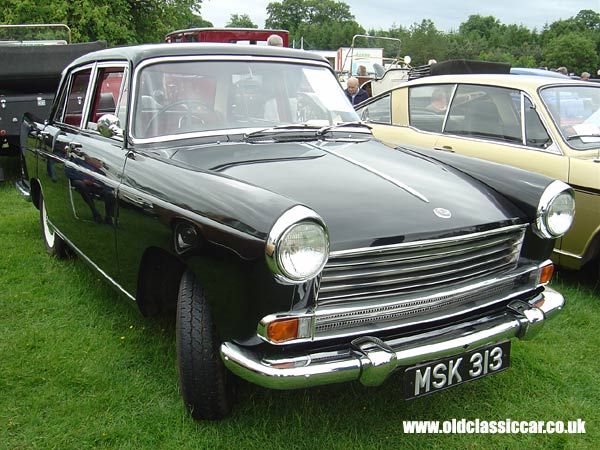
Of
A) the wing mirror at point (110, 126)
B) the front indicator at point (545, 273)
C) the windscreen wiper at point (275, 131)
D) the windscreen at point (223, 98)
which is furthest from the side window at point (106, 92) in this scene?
the front indicator at point (545, 273)

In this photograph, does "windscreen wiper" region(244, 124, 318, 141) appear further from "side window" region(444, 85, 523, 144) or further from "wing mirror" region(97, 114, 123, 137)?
"side window" region(444, 85, 523, 144)

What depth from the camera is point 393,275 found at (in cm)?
241

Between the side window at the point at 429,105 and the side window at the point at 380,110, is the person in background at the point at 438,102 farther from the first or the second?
the side window at the point at 380,110

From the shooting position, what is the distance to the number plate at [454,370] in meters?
2.34

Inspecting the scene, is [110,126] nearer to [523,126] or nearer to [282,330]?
[282,330]

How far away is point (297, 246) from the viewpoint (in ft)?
6.97

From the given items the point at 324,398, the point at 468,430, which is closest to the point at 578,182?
the point at 468,430

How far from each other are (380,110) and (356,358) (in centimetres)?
459

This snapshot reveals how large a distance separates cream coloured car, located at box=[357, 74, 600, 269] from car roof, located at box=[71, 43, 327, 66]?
35.7 inches

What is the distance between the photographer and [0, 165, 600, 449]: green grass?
8.56 ft

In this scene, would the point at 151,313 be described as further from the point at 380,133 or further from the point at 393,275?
the point at 380,133

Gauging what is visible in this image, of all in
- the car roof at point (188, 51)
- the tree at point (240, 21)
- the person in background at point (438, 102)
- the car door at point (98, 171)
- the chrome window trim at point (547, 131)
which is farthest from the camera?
→ the tree at point (240, 21)

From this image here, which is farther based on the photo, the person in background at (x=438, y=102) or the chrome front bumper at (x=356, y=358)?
the person in background at (x=438, y=102)

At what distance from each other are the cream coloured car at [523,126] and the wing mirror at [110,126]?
71.0 inches
